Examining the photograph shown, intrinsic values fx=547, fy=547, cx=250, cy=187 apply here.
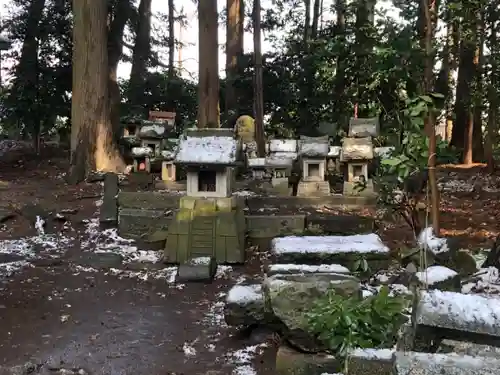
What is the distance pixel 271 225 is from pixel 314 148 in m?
2.54

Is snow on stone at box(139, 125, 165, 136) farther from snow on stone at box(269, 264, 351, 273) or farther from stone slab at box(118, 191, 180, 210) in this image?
snow on stone at box(269, 264, 351, 273)

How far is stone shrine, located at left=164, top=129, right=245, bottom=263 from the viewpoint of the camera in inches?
320

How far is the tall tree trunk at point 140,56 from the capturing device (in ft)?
59.4

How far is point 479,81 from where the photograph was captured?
12.0 meters

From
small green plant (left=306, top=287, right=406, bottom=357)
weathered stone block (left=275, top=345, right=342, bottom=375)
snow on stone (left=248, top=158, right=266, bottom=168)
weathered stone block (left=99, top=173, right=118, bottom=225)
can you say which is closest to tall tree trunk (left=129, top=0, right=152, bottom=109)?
snow on stone (left=248, top=158, right=266, bottom=168)

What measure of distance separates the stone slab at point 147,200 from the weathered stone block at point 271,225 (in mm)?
1518

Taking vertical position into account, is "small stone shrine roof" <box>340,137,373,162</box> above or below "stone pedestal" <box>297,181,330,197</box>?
above

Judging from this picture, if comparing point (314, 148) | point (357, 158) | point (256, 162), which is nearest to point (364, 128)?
point (357, 158)

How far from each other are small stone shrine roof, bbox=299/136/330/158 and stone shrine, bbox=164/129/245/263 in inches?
103

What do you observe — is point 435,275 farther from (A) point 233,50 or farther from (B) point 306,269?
(A) point 233,50

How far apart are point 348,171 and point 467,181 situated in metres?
3.64

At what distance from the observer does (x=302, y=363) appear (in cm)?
396

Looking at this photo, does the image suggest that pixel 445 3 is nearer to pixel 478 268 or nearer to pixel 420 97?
pixel 420 97

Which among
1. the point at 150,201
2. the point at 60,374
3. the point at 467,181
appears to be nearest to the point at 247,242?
the point at 150,201
